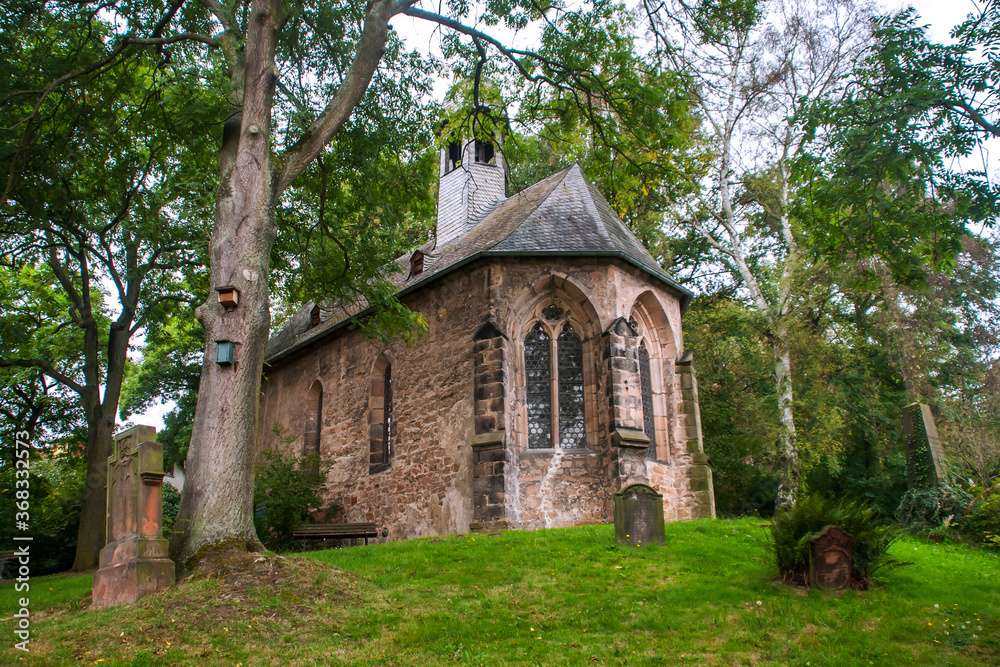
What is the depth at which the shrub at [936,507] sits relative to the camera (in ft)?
38.3

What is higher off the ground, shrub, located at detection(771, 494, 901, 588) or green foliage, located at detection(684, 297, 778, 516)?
green foliage, located at detection(684, 297, 778, 516)

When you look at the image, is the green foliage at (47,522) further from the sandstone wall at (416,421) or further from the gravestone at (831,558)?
the gravestone at (831,558)

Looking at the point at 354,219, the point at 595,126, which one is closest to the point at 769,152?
the point at 595,126

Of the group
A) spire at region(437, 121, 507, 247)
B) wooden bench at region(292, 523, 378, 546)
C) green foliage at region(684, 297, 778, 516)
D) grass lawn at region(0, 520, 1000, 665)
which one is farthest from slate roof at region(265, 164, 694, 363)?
grass lawn at region(0, 520, 1000, 665)

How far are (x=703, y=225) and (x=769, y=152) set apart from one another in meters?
3.10

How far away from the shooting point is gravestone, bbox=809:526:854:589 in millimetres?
7535

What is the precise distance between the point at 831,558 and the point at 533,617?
307cm

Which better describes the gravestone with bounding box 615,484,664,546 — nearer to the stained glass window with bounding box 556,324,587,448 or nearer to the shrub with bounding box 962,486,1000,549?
the stained glass window with bounding box 556,324,587,448

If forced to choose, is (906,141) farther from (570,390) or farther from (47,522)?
(47,522)

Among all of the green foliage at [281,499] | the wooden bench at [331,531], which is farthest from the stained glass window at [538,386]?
the green foliage at [281,499]

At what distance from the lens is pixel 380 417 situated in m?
16.6

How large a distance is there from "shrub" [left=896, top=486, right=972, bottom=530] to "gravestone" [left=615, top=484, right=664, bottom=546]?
5.11 metres

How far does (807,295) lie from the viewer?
798 inches

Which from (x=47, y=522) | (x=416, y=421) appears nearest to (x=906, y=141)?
(x=416, y=421)
